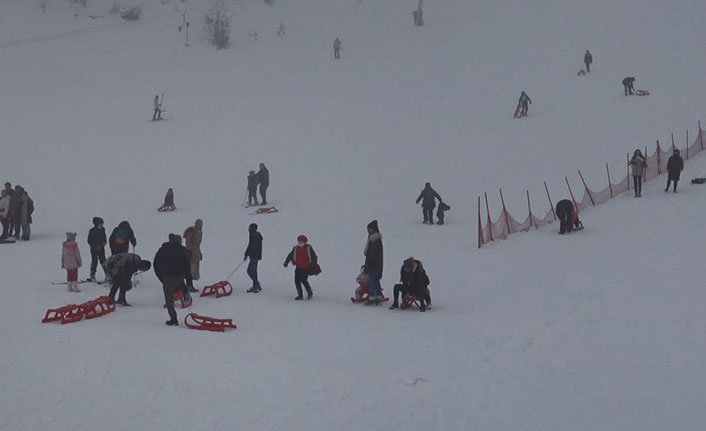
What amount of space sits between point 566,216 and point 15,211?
47.1ft

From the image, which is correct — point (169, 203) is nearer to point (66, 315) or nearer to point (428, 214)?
point (428, 214)

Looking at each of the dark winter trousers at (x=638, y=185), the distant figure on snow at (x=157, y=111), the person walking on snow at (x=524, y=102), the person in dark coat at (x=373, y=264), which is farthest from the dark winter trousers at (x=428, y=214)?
the distant figure on snow at (x=157, y=111)

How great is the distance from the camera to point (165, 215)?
77.7ft

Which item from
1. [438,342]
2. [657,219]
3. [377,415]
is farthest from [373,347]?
[657,219]

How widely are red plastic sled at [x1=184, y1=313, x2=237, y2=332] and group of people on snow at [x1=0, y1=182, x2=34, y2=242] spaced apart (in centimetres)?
1058

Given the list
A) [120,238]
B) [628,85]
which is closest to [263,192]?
[120,238]

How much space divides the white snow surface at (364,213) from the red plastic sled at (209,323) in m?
0.22

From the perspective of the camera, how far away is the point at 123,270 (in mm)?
12680

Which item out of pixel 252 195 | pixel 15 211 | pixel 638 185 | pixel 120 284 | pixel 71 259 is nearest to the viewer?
pixel 120 284

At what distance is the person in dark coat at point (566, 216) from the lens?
1906 cm

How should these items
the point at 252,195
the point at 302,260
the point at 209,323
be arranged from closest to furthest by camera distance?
the point at 209,323
the point at 302,260
the point at 252,195

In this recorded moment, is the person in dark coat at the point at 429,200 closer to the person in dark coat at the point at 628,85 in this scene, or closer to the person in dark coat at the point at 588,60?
the person in dark coat at the point at 628,85

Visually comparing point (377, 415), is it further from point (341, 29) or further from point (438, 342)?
point (341, 29)

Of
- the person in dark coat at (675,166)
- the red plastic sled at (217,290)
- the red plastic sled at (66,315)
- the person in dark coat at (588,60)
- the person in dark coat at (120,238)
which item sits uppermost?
the person in dark coat at (588,60)
